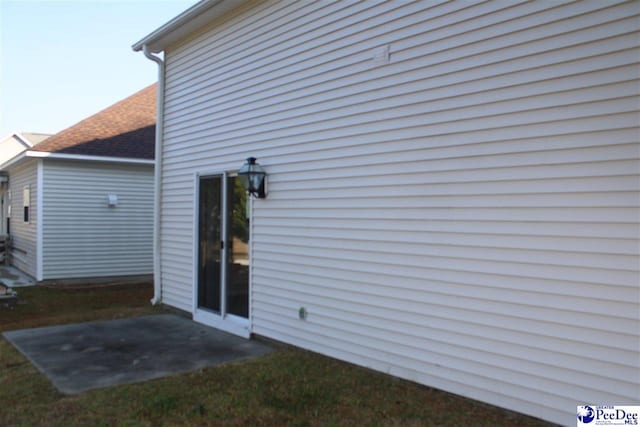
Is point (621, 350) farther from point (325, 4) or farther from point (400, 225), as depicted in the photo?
point (325, 4)

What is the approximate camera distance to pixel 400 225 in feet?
13.0

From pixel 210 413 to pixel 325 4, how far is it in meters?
4.02

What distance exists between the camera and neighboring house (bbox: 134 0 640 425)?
9.29ft

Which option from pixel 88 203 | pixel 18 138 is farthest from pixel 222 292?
pixel 18 138

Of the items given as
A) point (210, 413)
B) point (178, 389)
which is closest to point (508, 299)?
point (210, 413)

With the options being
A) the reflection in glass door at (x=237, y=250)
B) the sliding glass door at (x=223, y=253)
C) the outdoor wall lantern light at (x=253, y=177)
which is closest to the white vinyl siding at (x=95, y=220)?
the sliding glass door at (x=223, y=253)

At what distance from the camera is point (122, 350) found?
5.06 metres

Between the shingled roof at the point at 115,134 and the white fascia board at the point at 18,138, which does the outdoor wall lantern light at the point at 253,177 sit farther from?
the white fascia board at the point at 18,138

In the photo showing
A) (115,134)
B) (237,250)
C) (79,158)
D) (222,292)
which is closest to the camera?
(237,250)

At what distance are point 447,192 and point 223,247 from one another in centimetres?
351

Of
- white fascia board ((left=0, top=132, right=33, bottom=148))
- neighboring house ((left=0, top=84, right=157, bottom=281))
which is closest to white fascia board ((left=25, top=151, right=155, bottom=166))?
neighboring house ((left=0, top=84, right=157, bottom=281))

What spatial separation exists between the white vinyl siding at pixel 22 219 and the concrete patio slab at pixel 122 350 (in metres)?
5.88

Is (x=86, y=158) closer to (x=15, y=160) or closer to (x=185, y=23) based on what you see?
(x=15, y=160)

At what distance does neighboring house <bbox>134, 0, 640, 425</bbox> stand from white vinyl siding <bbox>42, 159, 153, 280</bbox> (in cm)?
625
